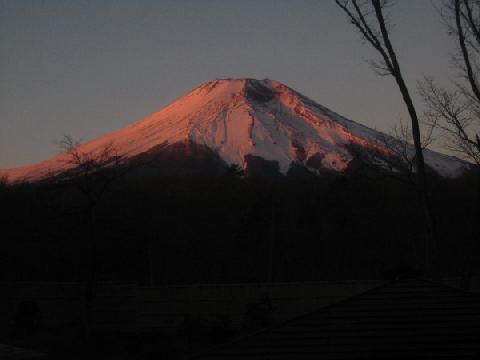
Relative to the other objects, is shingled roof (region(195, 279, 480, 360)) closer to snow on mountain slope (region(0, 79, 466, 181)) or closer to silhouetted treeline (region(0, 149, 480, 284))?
silhouetted treeline (region(0, 149, 480, 284))

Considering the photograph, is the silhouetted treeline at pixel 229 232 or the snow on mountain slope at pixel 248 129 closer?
the silhouetted treeline at pixel 229 232

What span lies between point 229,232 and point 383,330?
2079 centimetres

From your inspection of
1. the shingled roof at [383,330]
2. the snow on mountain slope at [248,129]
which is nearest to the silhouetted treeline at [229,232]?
the shingled roof at [383,330]

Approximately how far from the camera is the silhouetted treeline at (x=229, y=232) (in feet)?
71.1

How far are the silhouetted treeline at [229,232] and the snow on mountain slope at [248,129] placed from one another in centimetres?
2060

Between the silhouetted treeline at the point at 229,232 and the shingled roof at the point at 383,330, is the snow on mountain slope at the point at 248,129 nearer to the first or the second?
the silhouetted treeline at the point at 229,232

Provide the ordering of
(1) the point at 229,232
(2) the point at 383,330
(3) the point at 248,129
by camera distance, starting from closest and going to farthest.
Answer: (2) the point at 383,330 → (1) the point at 229,232 → (3) the point at 248,129

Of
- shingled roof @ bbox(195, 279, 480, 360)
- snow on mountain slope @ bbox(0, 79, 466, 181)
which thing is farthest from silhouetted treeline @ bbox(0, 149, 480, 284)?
snow on mountain slope @ bbox(0, 79, 466, 181)

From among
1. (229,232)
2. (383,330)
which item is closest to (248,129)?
(229,232)

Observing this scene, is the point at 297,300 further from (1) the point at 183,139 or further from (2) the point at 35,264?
(1) the point at 183,139

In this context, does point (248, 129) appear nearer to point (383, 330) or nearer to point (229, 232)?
point (229, 232)

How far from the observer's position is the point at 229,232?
2670 cm

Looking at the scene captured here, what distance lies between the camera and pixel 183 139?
5556cm

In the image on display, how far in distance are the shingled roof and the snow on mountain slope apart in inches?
1781
